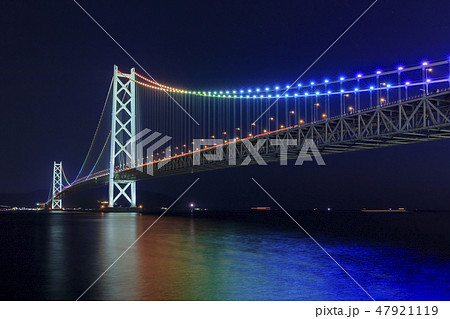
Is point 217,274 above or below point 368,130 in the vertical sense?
below

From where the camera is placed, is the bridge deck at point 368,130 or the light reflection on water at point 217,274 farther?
the bridge deck at point 368,130

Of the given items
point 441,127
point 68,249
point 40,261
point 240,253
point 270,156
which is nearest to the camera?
point 40,261

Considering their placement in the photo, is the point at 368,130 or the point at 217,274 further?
the point at 368,130

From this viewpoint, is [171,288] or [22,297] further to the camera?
[171,288]

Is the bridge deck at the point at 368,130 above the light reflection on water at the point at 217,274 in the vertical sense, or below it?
above

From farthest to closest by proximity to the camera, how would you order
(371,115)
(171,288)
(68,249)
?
1. (371,115)
2. (68,249)
3. (171,288)

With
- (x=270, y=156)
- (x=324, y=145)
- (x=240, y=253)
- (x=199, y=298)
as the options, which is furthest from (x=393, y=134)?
(x=199, y=298)

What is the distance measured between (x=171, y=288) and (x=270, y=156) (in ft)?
115

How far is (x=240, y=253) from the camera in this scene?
56.9 ft

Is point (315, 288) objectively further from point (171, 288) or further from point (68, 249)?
point (68, 249)

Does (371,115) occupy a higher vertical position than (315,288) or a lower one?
higher

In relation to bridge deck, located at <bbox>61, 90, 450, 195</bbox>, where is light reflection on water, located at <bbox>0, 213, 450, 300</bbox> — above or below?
below

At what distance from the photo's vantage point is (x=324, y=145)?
126 feet

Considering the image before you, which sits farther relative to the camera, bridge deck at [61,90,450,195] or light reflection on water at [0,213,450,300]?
bridge deck at [61,90,450,195]
